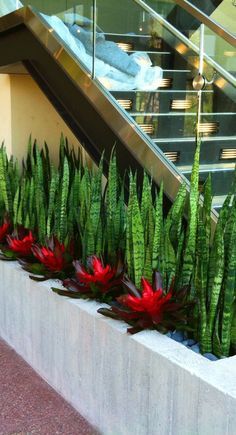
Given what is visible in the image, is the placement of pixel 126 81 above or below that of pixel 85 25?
below

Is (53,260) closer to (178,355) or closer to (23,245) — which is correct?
(23,245)

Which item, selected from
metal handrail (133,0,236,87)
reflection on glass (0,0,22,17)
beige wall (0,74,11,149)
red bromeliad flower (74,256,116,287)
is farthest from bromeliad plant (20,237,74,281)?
reflection on glass (0,0,22,17)

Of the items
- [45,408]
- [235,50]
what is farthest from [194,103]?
[45,408]

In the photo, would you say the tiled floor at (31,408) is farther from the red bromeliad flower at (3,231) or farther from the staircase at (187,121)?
the staircase at (187,121)

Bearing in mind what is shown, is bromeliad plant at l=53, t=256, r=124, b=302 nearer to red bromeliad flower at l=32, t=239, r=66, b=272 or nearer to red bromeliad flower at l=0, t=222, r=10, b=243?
red bromeliad flower at l=32, t=239, r=66, b=272

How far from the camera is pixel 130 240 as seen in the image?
7.55 feet

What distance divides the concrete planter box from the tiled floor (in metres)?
0.04

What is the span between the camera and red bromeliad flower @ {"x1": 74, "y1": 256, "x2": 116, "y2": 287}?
2389mm

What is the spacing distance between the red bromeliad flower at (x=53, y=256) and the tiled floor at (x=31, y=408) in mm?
588

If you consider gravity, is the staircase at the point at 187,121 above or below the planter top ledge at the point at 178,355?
above

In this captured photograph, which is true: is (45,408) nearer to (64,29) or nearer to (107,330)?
(107,330)

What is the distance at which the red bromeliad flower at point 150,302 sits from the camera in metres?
2.08

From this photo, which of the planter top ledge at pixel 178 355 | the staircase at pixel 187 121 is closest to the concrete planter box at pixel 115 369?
the planter top ledge at pixel 178 355

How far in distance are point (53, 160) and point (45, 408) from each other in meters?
2.51
